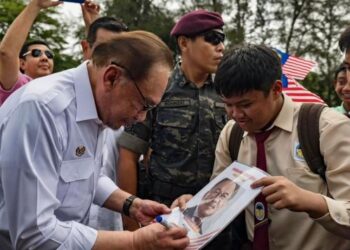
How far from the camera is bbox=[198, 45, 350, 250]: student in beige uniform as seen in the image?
1917 mm

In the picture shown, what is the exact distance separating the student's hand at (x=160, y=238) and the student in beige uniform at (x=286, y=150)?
349mm

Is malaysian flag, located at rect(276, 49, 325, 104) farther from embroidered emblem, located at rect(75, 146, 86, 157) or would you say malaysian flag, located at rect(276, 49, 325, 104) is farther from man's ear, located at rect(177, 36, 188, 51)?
embroidered emblem, located at rect(75, 146, 86, 157)

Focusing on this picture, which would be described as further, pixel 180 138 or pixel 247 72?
pixel 180 138

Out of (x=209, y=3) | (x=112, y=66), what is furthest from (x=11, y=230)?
(x=209, y=3)

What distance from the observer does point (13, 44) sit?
300 centimetres

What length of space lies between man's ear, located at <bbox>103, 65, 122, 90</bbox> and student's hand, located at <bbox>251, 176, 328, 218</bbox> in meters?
0.66

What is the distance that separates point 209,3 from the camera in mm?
22078

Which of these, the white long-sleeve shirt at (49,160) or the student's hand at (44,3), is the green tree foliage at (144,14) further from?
the white long-sleeve shirt at (49,160)

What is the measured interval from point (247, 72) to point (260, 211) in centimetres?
62

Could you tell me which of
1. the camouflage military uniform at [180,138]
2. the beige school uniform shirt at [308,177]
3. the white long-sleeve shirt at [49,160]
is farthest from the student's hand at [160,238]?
the camouflage military uniform at [180,138]

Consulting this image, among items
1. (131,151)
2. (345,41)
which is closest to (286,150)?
(345,41)

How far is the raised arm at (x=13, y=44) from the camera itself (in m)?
3.00

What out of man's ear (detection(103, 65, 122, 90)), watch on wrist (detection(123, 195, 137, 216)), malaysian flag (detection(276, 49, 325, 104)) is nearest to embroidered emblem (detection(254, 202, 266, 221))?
watch on wrist (detection(123, 195, 137, 216))

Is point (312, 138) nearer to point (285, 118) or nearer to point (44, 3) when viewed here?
point (285, 118)
